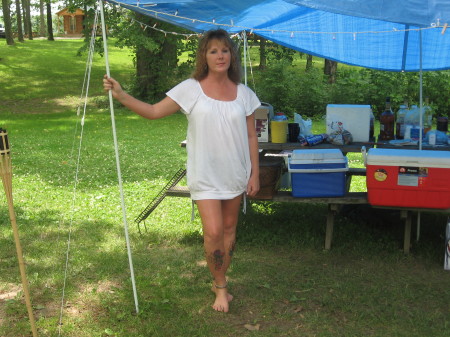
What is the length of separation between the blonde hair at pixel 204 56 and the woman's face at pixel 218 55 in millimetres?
24

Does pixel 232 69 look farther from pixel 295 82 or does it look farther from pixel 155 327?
pixel 295 82

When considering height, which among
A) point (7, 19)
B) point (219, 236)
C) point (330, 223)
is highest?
point (7, 19)

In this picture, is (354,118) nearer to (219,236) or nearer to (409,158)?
(409,158)

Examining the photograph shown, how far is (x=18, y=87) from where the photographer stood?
20.8 metres

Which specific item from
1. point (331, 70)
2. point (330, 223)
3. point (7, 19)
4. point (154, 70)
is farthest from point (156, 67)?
point (7, 19)

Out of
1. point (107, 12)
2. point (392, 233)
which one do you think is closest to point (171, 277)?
point (392, 233)

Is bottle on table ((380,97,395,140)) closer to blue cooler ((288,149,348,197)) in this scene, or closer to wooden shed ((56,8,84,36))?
blue cooler ((288,149,348,197))

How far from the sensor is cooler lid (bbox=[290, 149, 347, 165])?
5199 mm

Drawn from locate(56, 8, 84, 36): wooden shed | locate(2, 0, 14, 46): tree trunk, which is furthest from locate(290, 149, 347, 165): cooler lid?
locate(56, 8, 84, 36): wooden shed

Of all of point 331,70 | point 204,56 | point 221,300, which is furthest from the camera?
point 331,70

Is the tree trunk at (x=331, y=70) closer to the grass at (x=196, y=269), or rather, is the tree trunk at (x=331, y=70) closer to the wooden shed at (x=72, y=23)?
the grass at (x=196, y=269)

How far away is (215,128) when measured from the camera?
154 inches

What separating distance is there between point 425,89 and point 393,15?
11.2 metres

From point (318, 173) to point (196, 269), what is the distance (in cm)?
129
